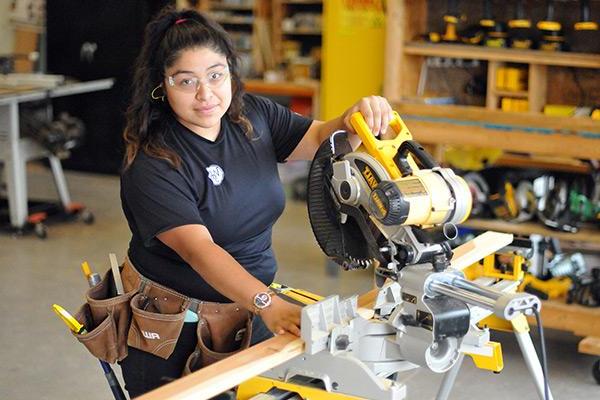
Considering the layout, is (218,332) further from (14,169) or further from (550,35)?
(14,169)

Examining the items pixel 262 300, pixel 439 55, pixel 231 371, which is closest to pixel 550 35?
pixel 439 55

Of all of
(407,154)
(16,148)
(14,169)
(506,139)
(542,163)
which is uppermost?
(407,154)

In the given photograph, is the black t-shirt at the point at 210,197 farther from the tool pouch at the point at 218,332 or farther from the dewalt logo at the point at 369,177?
the dewalt logo at the point at 369,177

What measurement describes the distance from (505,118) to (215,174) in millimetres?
2306

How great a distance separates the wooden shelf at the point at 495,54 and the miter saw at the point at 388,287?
2.90 metres

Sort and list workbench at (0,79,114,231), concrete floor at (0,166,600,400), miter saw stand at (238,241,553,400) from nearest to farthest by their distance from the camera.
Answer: miter saw stand at (238,241,553,400), concrete floor at (0,166,600,400), workbench at (0,79,114,231)

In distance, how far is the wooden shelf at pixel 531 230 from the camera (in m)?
4.28

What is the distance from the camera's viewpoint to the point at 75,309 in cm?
484

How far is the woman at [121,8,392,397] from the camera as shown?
Answer: 2.14m

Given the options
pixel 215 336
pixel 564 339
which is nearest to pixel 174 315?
pixel 215 336

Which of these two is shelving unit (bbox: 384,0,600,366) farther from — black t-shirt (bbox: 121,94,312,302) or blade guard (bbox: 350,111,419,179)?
blade guard (bbox: 350,111,419,179)

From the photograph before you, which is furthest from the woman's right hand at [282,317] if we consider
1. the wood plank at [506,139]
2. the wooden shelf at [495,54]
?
the wooden shelf at [495,54]

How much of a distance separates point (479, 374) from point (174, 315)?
2.15m

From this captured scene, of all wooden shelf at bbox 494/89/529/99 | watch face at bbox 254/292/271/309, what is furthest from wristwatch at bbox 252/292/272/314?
wooden shelf at bbox 494/89/529/99
